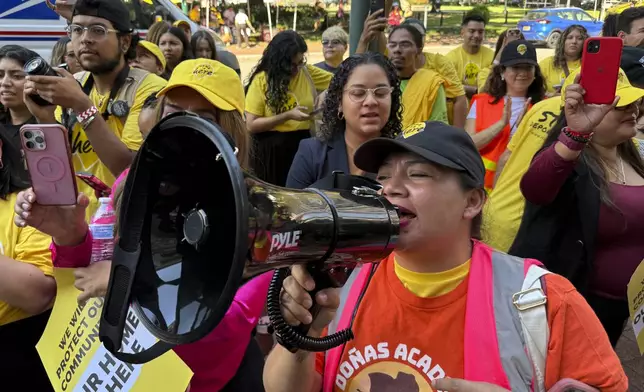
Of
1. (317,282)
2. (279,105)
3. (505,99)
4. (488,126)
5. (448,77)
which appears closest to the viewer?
(317,282)

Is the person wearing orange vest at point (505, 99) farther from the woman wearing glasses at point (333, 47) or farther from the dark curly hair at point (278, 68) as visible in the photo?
the woman wearing glasses at point (333, 47)

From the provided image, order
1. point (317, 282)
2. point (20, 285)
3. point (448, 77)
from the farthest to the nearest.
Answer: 1. point (448, 77)
2. point (20, 285)
3. point (317, 282)

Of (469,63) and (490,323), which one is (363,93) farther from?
(469,63)

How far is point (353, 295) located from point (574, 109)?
4.53ft

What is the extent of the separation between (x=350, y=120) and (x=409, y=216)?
1.51 metres

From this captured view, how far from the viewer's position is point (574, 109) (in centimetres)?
241

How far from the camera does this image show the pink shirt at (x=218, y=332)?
70.4 inches

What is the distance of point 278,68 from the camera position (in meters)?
5.00

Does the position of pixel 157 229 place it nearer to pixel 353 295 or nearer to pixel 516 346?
pixel 353 295

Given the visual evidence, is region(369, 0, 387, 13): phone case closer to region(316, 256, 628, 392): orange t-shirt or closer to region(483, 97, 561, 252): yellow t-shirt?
region(483, 97, 561, 252): yellow t-shirt

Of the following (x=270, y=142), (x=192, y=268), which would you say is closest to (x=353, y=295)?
(x=192, y=268)

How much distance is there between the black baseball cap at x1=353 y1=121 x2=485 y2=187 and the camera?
1484 millimetres

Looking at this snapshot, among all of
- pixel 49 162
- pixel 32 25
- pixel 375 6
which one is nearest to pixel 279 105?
pixel 375 6

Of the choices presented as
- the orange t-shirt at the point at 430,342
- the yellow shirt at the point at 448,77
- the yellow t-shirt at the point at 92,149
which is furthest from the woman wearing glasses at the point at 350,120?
the yellow shirt at the point at 448,77
